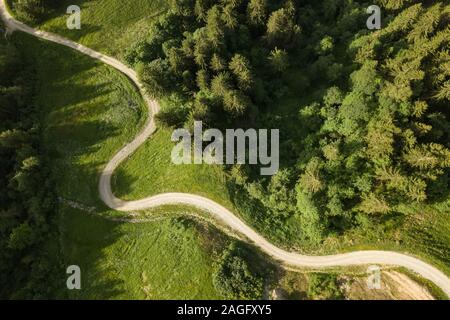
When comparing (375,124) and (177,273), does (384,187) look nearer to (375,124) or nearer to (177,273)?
(375,124)

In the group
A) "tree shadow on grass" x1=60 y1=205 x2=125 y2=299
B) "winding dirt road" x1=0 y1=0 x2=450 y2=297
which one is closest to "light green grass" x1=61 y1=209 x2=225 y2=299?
"tree shadow on grass" x1=60 y1=205 x2=125 y2=299

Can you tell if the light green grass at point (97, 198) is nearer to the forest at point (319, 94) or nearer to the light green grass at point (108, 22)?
the light green grass at point (108, 22)

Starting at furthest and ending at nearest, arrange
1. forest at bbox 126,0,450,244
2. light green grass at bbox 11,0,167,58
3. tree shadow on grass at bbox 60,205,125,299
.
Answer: light green grass at bbox 11,0,167,58
tree shadow on grass at bbox 60,205,125,299
forest at bbox 126,0,450,244

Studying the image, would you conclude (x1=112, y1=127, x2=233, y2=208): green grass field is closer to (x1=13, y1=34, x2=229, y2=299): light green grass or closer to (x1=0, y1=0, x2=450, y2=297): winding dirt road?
(x1=0, y1=0, x2=450, y2=297): winding dirt road

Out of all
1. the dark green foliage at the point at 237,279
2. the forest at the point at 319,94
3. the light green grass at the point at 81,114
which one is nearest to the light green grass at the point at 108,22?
the light green grass at the point at 81,114

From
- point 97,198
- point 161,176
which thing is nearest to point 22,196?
point 97,198

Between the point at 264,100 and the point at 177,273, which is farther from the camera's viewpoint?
the point at 264,100
